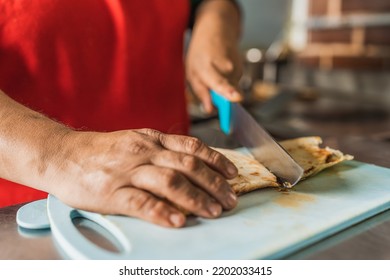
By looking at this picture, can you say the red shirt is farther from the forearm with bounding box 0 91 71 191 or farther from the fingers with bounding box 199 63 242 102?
the forearm with bounding box 0 91 71 191

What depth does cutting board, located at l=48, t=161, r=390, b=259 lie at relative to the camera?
559 millimetres

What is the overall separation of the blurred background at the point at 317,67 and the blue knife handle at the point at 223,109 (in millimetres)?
161

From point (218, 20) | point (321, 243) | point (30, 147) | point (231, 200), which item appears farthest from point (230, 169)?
point (218, 20)

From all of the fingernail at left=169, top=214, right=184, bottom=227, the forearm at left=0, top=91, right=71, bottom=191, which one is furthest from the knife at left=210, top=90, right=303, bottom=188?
the forearm at left=0, top=91, right=71, bottom=191

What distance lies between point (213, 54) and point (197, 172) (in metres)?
0.60

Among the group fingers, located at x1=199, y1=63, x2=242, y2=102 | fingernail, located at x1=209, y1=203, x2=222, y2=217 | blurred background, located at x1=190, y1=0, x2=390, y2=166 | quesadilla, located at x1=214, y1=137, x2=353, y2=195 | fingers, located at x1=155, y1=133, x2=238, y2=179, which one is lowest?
blurred background, located at x1=190, y1=0, x2=390, y2=166

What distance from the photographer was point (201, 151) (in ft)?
2.10

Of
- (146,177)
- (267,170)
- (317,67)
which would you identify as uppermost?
(146,177)

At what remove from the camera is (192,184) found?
618mm

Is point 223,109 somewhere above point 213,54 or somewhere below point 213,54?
below

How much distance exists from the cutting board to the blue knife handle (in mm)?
373

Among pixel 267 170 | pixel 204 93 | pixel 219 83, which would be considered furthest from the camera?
pixel 204 93

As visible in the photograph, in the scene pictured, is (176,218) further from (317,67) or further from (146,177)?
(317,67)

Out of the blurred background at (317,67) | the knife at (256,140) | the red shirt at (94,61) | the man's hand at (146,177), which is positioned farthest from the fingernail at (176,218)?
the blurred background at (317,67)
